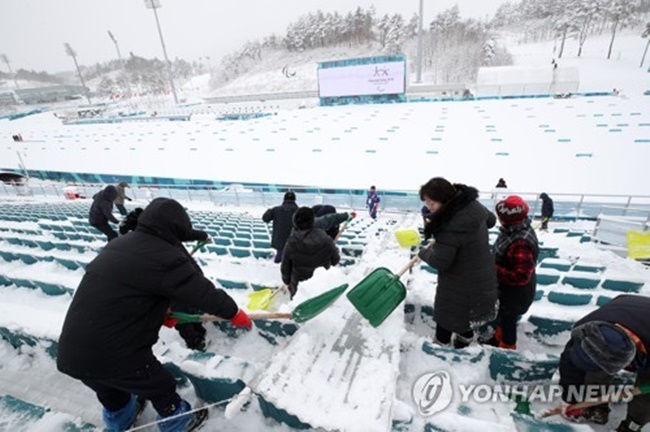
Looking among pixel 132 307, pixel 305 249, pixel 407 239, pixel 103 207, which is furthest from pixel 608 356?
pixel 103 207

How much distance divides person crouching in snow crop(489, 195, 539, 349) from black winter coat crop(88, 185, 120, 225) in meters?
5.73

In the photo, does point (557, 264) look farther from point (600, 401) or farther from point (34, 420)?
point (34, 420)

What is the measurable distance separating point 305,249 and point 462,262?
127 centimetres

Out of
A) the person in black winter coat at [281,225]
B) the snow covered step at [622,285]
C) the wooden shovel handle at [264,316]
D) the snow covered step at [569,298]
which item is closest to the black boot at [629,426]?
the snow covered step at [569,298]

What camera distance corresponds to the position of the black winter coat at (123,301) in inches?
57.4

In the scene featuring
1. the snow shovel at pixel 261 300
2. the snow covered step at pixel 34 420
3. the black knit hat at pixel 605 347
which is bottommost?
the snow shovel at pixel 261 300

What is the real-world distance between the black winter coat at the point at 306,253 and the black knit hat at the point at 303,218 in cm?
5

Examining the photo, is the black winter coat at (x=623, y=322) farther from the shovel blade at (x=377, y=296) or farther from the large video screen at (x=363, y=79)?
the large video screen at (x=363, y=79)

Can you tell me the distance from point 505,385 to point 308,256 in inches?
64.0

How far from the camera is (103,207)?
5125mm

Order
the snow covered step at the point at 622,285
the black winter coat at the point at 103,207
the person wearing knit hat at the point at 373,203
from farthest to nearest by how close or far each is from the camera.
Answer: the person wearing knit hat at the point at 373,203
the black winter coat at the point at 103,207
the snow covered step at the point at 622,285

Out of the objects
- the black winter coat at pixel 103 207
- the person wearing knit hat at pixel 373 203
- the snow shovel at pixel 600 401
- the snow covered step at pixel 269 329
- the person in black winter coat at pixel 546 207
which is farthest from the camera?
the person wearing knit hat at pixel 373 203

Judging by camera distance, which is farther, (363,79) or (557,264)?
(363,79)

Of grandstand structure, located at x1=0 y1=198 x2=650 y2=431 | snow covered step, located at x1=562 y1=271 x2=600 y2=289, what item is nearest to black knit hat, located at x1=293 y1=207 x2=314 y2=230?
grandstand structure, located at x1=0 y1=198 x2=650 y2=431
